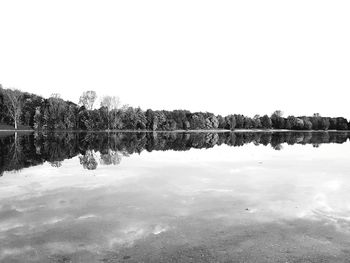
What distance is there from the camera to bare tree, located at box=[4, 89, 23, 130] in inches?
4220

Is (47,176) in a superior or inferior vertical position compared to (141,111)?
inferior

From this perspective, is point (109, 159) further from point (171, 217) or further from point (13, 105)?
point (13, 105)

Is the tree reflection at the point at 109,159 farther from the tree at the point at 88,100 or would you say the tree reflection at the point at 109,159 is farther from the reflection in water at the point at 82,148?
the tree at the point at 88,100

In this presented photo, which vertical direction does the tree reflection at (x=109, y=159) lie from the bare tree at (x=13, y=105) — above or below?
below

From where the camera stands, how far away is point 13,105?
105 m

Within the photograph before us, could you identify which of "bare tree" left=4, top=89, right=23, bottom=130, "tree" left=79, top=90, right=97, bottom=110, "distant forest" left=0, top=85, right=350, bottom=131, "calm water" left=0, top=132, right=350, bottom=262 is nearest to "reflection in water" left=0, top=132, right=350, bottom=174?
"calm water" left=0, top=132, right=350, bottom=262

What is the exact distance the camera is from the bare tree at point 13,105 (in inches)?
4220

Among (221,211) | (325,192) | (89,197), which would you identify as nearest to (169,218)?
(221,211)

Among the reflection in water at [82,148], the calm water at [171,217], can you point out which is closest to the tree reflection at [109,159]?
the reflection in water at [82,148]

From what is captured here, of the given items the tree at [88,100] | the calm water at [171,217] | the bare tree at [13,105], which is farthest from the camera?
the tree at [88,100]

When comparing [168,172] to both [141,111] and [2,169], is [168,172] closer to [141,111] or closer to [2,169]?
[2,169]

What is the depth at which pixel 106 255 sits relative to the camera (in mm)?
8469

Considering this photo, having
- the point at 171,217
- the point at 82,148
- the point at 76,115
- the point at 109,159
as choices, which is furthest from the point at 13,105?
the point at 171,217

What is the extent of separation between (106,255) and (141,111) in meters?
126
